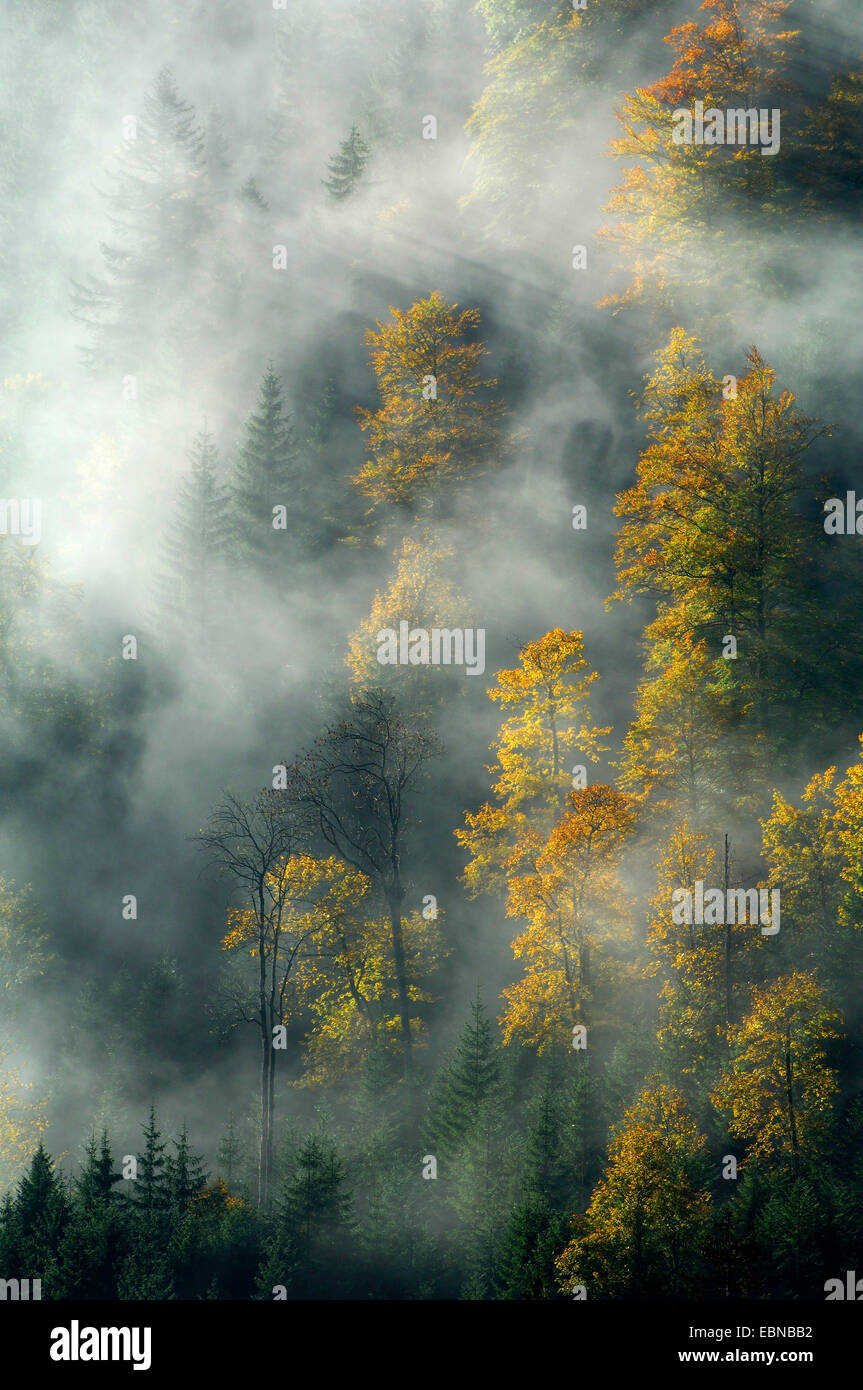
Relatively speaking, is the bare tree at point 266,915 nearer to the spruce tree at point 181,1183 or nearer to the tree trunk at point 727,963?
the spruce tree at point 181,1183

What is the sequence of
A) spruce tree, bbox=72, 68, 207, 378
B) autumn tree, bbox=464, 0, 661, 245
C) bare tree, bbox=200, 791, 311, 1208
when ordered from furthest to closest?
spruce tree, bbox=72, 68, 207, 378
autumn tree, bbox=464, 0, 661, 245
bare tree, bbox=200, 791, 311, 1208

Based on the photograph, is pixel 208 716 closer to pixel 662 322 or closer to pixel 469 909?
pixel 469 909

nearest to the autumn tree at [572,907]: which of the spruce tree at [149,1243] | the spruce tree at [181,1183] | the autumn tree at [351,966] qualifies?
the autumn tree at [351,966]

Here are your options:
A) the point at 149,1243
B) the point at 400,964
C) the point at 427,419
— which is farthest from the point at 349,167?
the point at 149,1243

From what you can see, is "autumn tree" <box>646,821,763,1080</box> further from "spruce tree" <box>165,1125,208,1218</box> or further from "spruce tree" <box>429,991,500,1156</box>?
"spruce tree" <box>165,1125,208,1218</box>

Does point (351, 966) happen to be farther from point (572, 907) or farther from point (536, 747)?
point (536, 747)

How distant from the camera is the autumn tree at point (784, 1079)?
29500 millimetres

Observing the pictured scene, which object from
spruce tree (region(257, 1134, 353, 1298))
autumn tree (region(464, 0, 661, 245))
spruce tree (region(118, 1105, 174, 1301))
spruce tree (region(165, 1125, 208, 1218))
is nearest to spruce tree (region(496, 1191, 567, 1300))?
spruce tree (region(257, 1134, 353, 1298))

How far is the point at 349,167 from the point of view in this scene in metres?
66.9

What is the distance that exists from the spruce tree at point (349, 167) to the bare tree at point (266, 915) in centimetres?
3481

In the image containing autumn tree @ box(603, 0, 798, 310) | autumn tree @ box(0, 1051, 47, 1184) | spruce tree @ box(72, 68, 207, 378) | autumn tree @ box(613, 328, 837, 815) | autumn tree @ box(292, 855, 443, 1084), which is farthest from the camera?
spruce tree @ box(72, 68, 207, 378)

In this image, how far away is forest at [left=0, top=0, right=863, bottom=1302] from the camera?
104 ft

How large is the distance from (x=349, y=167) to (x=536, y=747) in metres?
43.5

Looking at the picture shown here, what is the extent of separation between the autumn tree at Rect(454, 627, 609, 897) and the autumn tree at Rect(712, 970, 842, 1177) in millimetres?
8298
